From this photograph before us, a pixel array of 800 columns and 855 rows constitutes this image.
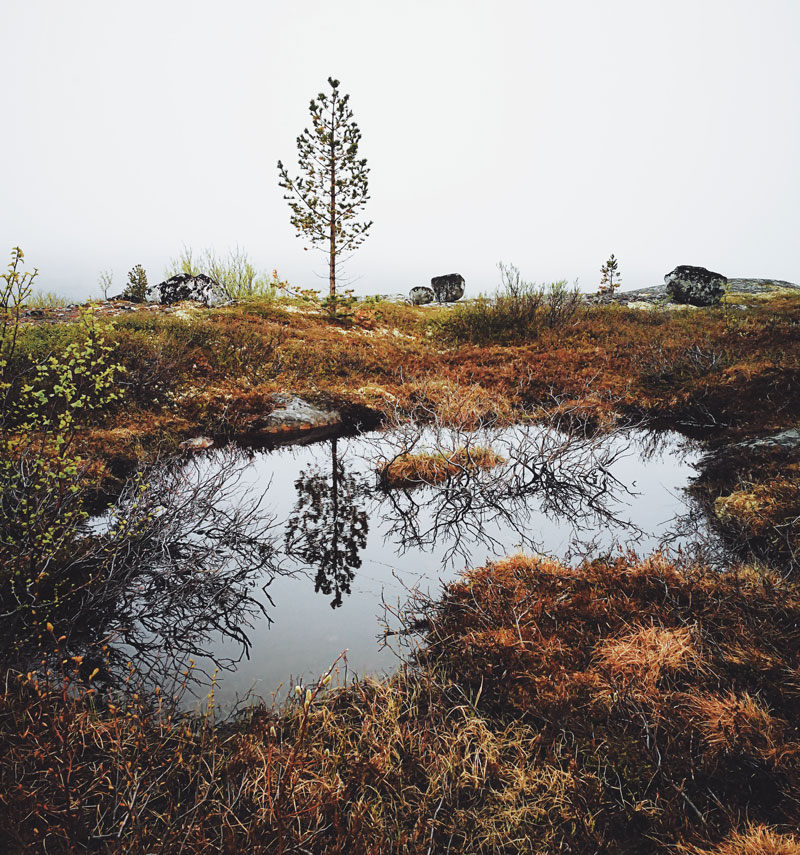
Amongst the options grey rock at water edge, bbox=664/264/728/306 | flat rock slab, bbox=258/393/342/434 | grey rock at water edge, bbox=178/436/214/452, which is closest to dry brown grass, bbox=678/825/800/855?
grey rock at water edge, bbox=178/436/214/452

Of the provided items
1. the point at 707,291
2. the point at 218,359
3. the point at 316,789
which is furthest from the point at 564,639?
the point at 707,291

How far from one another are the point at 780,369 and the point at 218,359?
10764 millimetres

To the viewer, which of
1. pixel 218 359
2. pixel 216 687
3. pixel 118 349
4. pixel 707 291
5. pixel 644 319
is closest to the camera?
pixel 216 687

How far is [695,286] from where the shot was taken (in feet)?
65.5

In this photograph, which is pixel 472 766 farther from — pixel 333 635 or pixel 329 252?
pixel 329 252

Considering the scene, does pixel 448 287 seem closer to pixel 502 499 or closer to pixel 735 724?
pixel 502 499

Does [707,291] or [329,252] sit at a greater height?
[329,252]

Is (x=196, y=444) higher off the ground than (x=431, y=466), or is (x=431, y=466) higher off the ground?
(x=196, y=444)

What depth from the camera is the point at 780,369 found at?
365 inches

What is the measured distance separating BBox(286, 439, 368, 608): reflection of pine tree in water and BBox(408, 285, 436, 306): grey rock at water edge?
64.7 feet

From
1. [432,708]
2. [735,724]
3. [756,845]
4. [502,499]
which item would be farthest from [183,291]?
[756,845]

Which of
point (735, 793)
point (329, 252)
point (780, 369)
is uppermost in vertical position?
point (329, 252)

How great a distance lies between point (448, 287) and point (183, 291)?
12.6 meters

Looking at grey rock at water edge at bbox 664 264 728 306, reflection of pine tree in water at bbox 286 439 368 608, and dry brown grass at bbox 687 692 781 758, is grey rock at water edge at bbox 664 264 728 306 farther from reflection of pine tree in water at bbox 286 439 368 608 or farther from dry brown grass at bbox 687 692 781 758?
dry brown grass at bbox 687 692 781 758
